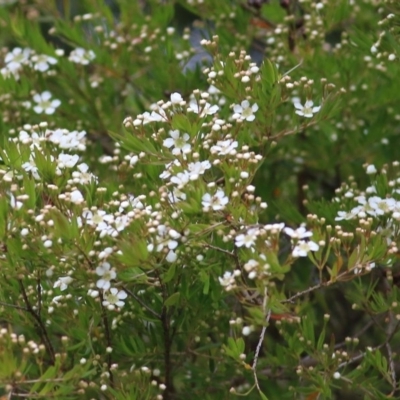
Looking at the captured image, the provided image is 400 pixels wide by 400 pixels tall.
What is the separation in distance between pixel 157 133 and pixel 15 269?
50 cm

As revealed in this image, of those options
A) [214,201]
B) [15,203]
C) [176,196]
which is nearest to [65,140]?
[15,203]

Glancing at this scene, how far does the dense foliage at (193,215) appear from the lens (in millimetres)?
1839

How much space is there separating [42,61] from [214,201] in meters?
1.40

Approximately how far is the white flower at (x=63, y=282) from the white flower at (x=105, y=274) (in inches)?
4.6

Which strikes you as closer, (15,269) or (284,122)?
(15,269)

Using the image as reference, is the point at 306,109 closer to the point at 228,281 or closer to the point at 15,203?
the point at 228,281

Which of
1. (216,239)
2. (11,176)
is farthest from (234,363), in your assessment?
(11,176)

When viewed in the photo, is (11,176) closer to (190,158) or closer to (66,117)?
(190,158)

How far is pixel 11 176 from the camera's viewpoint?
202 cm

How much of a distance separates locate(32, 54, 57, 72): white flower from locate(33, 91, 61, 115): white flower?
0.32ft

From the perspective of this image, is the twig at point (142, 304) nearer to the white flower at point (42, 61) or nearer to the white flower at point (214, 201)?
the white flower at point (214, 201)

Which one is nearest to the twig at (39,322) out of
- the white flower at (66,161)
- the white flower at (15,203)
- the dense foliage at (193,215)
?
the dense foliage at (193,215)

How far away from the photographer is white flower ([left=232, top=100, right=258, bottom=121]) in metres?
2.12

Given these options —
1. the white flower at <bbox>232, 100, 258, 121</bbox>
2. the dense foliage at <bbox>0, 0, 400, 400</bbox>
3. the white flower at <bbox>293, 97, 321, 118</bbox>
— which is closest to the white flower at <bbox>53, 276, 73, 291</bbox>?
the dense foliage at <bbox>0, 0, 400, 400</bbox>
